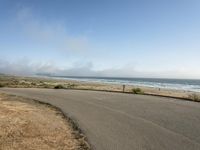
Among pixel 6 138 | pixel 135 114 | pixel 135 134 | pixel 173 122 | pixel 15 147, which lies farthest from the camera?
pixel 135 114

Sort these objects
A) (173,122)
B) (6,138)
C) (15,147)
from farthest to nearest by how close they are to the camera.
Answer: (173,122) → (6,138) → (15,147)

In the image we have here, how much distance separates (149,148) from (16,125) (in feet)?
19.4

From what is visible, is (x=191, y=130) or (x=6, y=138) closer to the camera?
(x=6, y=138)

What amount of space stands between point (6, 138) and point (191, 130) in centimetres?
670

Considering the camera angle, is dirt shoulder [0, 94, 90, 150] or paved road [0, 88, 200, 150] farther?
paved road [0, 88, 200, 150]

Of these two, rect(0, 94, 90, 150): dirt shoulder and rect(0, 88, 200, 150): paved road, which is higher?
rect(0, 88, 200, 150): paved road

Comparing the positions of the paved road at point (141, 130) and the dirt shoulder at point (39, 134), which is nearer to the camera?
the dirt shoulder at point (39, 134)

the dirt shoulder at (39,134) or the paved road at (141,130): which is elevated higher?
the paved road at (141,130)

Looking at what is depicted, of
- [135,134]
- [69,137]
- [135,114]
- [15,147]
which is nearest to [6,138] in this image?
[15,147]

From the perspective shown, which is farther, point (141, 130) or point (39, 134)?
point (141, 130)

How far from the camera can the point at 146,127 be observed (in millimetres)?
12500

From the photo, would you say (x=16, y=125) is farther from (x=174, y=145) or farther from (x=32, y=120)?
(x=174, y=145)

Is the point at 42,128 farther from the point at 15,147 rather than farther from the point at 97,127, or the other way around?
the point at 15,147

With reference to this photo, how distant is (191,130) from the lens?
38.8 feet
